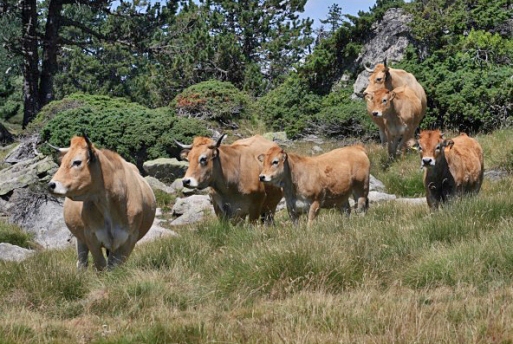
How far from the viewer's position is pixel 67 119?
2094cm

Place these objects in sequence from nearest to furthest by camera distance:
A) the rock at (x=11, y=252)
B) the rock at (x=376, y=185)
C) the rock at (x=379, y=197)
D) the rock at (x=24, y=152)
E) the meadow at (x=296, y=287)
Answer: the meadow at (x=296, y=287) < the rock at (x=11, y=252) < the rock at (x=379, y=197) < the rock at (x=376, y=185) < the rock at (x=24, y=152)

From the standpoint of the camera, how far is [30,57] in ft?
94.1

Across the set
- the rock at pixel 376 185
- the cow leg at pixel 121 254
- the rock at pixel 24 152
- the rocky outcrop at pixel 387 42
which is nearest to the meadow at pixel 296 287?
the cow leg at pixel 121 254

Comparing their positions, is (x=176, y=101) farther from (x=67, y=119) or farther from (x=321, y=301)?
(x=321, y=301)

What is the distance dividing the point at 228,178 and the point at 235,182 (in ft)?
0.48

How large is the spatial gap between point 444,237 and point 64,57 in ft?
148

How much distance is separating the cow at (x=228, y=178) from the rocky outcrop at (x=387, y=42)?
13117 millimetres

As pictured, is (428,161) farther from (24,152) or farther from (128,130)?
(24,152)

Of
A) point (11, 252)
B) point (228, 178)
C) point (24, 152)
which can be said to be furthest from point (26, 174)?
point (228, 178)

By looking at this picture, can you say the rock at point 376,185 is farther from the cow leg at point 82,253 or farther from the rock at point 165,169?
the cow leg at point 82,253

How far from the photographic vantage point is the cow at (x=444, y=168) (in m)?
11.8

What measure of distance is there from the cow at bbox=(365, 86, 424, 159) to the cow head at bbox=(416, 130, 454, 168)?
5.94 metres

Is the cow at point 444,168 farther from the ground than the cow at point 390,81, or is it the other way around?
the cow at point 390,81

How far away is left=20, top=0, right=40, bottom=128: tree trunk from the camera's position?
2838 centimetres
